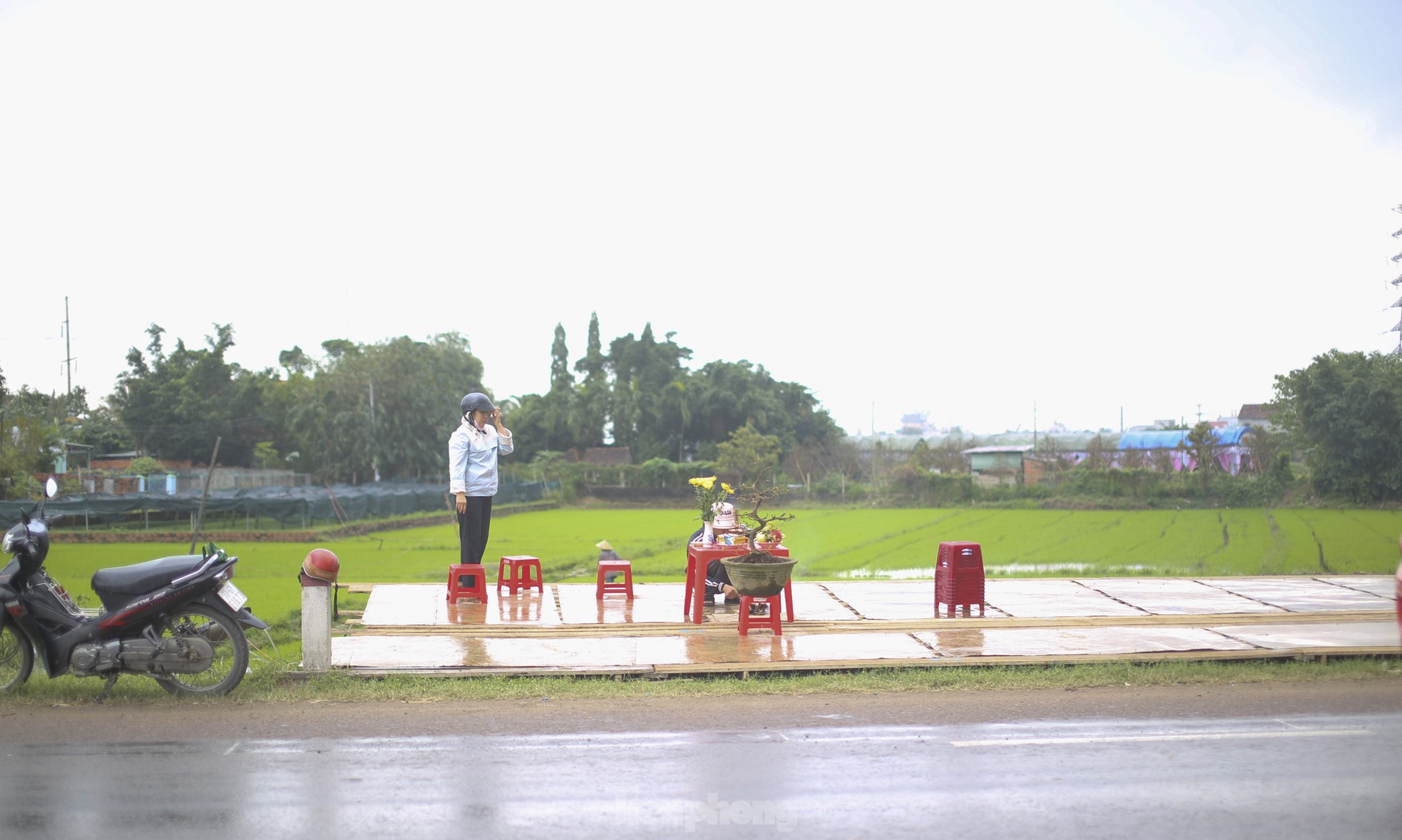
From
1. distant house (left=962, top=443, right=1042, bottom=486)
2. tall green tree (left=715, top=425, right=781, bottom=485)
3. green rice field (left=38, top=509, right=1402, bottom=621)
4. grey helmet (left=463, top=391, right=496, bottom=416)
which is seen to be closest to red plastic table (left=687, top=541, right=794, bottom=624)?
grey helmet (left=463, top=391, right=496, bottom=416)

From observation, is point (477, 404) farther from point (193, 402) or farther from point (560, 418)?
point (560, 418)

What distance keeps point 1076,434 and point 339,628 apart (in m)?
79.3

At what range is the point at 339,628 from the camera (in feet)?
26.3

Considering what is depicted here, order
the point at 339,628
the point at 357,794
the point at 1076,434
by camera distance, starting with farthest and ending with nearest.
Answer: the point at 1076,434 → the point at 339,628 → the point at 357,794

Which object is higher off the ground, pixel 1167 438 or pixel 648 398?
pixel 648 398

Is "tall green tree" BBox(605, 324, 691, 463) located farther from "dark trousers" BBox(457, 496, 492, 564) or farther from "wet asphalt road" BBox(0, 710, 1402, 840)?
"wet asphalt road" BBox(0, 710, 1402, 840)

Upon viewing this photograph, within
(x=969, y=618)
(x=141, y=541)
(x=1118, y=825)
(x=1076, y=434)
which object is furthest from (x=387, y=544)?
(x=1076, y=434)

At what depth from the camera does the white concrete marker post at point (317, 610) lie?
6355 mm

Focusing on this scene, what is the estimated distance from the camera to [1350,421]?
27250mm

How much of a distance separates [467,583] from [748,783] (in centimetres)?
521

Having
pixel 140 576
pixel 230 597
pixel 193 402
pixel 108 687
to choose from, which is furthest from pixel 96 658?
pixel 193 402

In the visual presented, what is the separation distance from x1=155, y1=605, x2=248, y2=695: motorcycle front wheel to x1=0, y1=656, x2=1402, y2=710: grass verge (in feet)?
0.26

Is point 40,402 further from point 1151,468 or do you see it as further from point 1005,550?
point 1151,468

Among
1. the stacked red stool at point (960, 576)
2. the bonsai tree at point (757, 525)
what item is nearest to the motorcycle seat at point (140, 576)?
the bonsai tree at point (757, 525)
